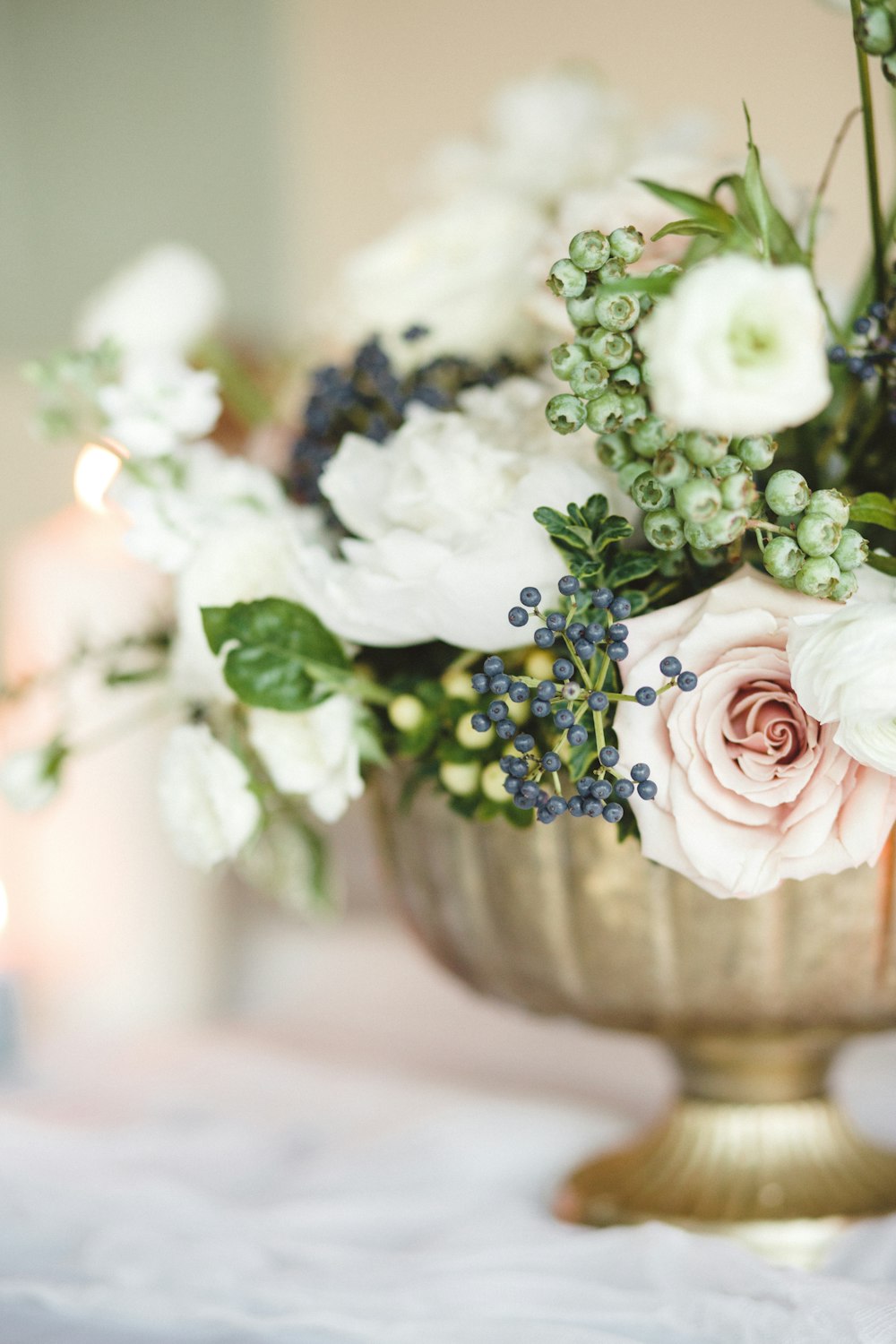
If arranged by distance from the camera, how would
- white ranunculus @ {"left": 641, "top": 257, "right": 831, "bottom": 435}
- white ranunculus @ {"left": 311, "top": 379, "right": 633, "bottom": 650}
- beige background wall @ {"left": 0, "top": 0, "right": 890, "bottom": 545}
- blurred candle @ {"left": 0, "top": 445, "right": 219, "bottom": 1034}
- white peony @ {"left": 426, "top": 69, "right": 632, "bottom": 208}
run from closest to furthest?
white ranunculus @ {"left": 641, "top": 257, "right": 831, "bottom": 435} < white ranunculus @ {"left": 311, "top": 379, "right": 633, "bottom": 650} < white peony @ {"left": 426, "top": 69, "right": 632, "bottom": 208} < blurred candle @ {"left": 0, "top": 445, "right": 219, "bottom": 1034} < beige background wall @ {"left": 0, "top": 0, "right": 890, "bottom": 545}

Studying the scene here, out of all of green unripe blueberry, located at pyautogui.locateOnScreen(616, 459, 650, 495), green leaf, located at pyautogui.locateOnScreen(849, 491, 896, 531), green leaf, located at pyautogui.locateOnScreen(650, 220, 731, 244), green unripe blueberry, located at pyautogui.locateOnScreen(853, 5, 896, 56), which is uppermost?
green unripe blueberry, located at pyautogui.locateOnScreen(853, 5, 896, 56)

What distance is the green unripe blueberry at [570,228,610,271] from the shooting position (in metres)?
0.37

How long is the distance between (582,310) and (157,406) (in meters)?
0.22

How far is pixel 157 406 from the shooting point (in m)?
Result: 0.52

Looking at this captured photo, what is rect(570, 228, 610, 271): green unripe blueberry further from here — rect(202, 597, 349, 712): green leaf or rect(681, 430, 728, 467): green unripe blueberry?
rect(202, 597, 349, 712): green leaf

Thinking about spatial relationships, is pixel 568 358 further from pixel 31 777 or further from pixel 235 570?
pixel 31 777

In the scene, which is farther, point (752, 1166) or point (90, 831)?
point (90, 831)

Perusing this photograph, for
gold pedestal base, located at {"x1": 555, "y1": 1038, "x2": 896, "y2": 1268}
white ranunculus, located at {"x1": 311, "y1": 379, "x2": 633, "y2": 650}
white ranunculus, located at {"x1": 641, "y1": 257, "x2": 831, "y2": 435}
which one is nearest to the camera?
white ranunculus, located at {"x1": 641, "y1": 257, "x2": 831, "y2": 435}

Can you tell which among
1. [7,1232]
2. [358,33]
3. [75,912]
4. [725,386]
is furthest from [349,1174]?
[358,33]

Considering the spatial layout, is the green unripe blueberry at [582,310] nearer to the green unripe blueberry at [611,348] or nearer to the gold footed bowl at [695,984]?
the green unripe blueberry at [611,348]

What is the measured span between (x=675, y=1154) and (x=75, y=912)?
0.52m

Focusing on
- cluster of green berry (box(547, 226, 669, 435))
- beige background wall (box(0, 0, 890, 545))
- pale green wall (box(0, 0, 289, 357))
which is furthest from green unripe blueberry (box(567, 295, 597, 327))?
pale green wall (box(0, 0, 289, 357))

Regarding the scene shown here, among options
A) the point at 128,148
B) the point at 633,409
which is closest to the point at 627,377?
the point at 633,409

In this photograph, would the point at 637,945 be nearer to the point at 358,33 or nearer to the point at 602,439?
the point at 602,439
